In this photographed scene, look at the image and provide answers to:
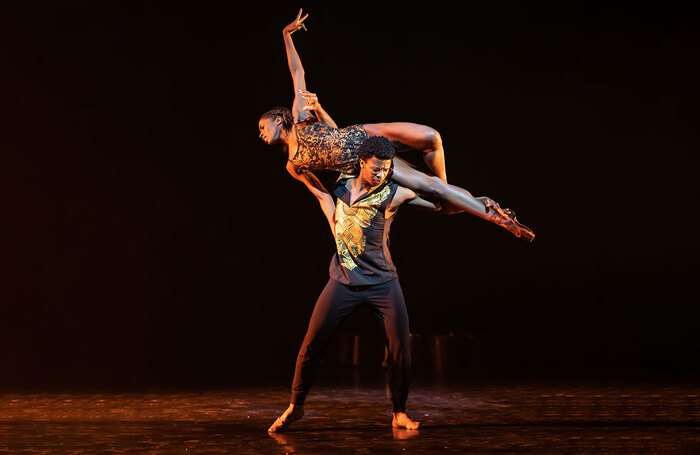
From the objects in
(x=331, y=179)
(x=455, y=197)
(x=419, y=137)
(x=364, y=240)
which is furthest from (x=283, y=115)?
A: (x=331, y=179)

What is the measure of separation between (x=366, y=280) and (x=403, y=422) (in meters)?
0.74

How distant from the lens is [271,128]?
4098 millimetres

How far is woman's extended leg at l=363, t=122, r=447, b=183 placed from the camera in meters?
4.09

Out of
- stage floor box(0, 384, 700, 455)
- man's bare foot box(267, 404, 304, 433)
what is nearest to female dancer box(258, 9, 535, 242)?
stage floor box(0, 384, 700, 455)

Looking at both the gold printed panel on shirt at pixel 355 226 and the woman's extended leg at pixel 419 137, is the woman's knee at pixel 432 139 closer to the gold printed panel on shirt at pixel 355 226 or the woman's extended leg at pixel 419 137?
the woman's extended leg at pixel 419 137

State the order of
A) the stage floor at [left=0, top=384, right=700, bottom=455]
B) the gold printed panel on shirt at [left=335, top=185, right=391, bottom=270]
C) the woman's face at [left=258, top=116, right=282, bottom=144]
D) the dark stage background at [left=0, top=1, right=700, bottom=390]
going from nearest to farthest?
the stage floor at [left=0, top=384, right=700, bottom=455] → the gold printed panel on shirt at [left=335, top=185, right=391, bottom=270] → the woman's face at [left=258, top=116, right=282, bottom=144] → the dark stage background at [left=0, top=1, right=700, bottom=390]

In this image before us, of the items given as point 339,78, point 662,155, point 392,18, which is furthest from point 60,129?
point 662,155

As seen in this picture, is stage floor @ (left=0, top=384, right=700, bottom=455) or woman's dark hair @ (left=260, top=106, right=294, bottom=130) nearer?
stage floor @ (left=0, top=384, right=700, bottom=455)

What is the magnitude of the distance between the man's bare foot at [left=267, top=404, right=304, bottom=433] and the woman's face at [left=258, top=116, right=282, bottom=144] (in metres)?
1.35

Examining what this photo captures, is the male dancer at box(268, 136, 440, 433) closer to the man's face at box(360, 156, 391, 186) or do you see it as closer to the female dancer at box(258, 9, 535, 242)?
the man's face at box(360, 156, 391, 186)

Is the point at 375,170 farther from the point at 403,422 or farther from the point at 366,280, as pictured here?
Answer: the point at 403,422

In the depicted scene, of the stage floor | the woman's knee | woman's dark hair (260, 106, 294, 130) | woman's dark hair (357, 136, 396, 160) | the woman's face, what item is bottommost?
the stage floor

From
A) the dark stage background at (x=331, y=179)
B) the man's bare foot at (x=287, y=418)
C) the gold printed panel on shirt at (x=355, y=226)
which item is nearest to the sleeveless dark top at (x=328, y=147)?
the gold printed panel on shirt at (x=355, y=226)

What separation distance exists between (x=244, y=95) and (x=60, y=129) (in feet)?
5.77
